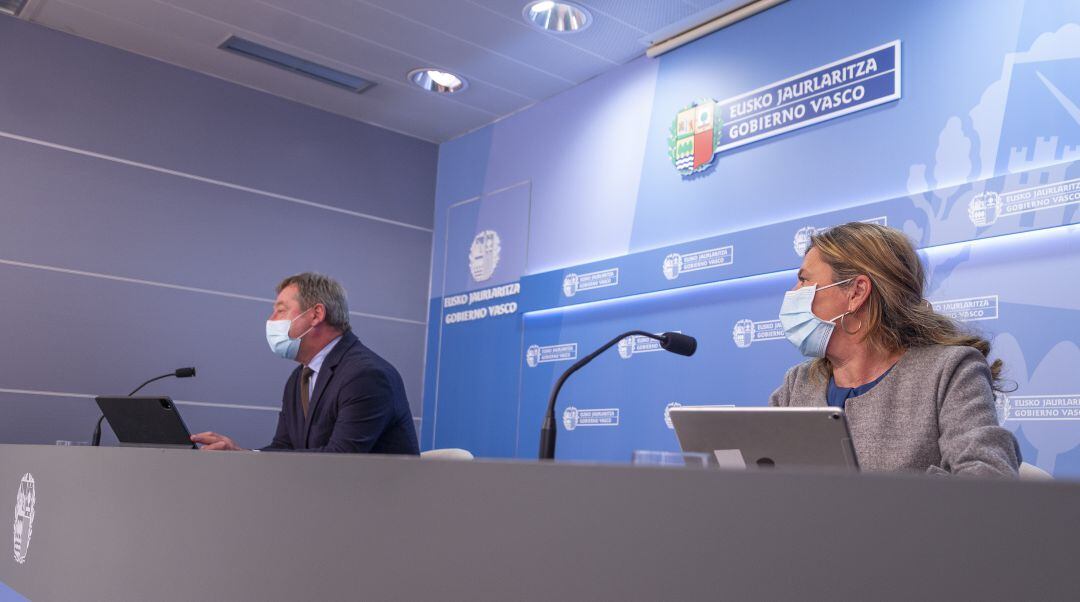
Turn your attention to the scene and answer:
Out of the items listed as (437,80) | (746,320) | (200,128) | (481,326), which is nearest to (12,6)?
(200,128)

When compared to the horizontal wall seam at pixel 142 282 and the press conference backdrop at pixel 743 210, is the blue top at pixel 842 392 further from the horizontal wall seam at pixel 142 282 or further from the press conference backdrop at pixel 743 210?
the horizontal wall seam at pixel 142 282

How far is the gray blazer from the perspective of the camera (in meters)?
1.80

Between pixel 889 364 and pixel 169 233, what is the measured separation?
13.3 feet

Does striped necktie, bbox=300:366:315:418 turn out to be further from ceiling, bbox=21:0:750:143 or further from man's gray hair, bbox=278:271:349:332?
ceiling, bbox=21:0:750:143

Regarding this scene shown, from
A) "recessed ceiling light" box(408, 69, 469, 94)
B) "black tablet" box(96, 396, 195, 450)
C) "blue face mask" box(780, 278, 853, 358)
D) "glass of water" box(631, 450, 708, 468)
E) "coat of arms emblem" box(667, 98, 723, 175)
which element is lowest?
"black tablet" box(96, 396, 195, 450)

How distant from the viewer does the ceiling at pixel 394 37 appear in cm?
430

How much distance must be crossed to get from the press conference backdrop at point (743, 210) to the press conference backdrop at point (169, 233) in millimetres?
509

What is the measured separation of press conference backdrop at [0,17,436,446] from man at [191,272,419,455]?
1.69 m

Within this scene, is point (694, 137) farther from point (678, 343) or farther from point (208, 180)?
point (208, 180)

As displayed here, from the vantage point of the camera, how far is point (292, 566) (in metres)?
1.02

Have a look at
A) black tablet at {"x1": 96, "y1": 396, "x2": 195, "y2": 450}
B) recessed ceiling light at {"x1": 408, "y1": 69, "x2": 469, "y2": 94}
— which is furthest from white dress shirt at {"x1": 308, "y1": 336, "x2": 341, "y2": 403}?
recessed ceiling light at {"x1": 408, "y1": 69, "x2": 469, "y2": 94}

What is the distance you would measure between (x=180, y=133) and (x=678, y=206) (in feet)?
9.34

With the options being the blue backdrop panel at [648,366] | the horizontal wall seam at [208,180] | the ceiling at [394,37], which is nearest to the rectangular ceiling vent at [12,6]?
the ceiling at [394,37]

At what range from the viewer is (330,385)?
3111 millimetres
